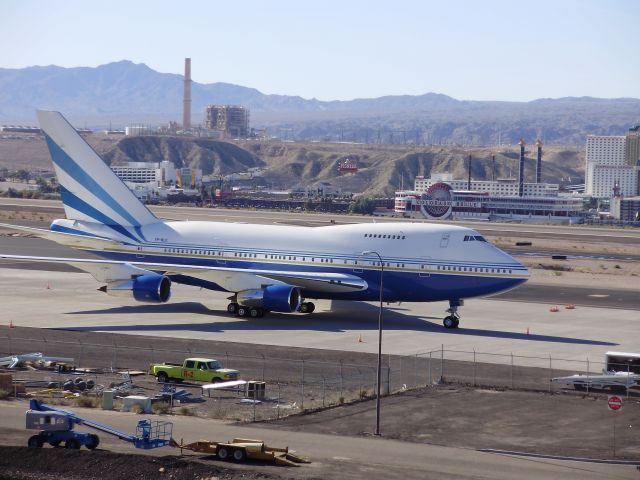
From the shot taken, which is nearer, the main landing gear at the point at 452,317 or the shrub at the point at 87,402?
the shrub at the point at 87,402

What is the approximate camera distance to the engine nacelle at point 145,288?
6375 cm

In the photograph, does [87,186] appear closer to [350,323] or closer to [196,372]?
[350,323]

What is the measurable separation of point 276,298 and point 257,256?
15.8 ft

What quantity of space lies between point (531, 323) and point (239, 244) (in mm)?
18007

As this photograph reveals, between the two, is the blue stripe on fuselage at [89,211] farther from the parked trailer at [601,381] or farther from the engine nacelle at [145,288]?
the parked trailer at [601,381]

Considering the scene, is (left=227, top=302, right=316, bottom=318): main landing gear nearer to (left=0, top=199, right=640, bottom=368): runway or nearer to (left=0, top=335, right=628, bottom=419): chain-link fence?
(left=0, top=199, right=640, bottom=368): runway

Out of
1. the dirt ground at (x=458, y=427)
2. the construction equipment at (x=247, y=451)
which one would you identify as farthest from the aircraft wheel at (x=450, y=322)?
the construction equipment at (x=247, y=451)

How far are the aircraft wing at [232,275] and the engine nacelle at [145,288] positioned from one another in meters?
0.48

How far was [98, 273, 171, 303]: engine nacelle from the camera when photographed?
63.8m

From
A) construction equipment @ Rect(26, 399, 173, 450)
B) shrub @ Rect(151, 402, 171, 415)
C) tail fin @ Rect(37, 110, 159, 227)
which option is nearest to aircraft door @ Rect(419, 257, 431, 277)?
tail fin @ Rect(37, 110, 159, 227)

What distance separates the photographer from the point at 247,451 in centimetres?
3428

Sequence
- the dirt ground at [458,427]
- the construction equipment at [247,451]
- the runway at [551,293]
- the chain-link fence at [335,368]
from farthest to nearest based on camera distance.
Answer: the runway at [551,293], the chain-link fence at [335,368], the construction equipment at [247,451], the dirt ground at [458,427]

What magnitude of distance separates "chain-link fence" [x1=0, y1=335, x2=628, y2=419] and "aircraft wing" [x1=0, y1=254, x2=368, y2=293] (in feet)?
29.9

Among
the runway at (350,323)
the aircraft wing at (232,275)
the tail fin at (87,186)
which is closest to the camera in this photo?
the runway at (350,323)
